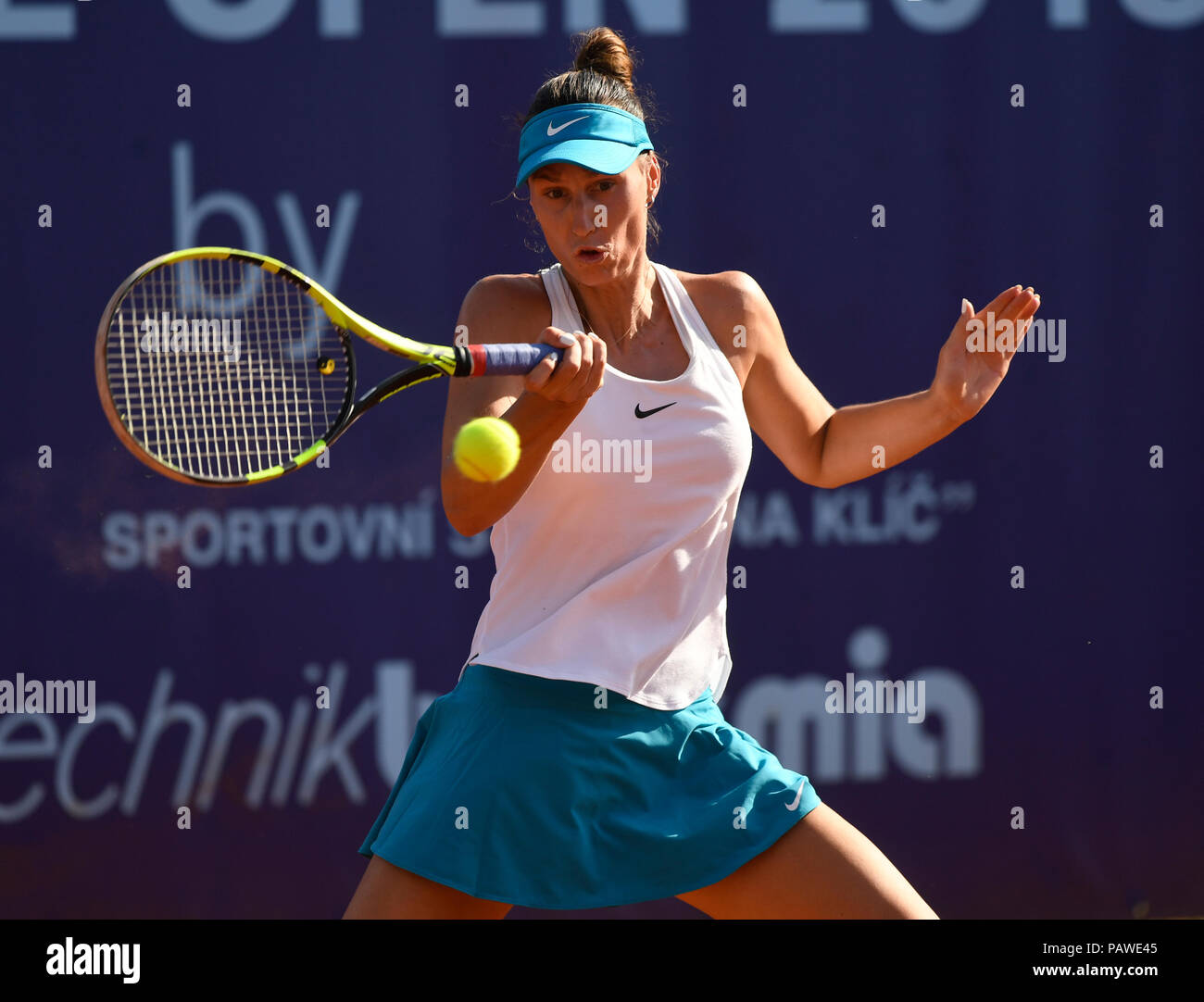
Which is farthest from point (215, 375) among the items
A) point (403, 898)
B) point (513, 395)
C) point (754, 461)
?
point (754, 461)

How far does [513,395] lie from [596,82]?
0.61 meters

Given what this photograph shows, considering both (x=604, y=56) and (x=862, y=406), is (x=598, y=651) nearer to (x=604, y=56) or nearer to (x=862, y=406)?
(x=862, y=406)

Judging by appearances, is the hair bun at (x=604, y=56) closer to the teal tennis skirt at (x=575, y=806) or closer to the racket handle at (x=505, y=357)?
the racket handle at (x=505, y=357)

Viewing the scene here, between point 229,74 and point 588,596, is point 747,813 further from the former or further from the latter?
point 229,74

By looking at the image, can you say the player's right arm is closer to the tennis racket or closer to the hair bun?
the tennis racket

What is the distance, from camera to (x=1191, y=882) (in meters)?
4.06

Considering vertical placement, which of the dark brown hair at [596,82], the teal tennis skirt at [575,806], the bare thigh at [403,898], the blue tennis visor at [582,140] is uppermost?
the dark brown hair at [596,82]

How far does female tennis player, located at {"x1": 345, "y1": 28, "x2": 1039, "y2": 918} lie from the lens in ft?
6.96

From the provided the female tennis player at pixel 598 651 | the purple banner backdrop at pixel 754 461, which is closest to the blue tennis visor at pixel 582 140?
the female tennis player at pixel 598 651

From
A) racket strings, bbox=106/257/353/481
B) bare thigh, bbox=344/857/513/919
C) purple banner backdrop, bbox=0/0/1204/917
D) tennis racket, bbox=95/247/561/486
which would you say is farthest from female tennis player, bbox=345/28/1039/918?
purple banner backdrop, bbox=0/0/1204/917

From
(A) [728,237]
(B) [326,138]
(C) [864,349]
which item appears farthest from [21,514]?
(C) [864,349]

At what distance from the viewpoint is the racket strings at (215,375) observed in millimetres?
2457

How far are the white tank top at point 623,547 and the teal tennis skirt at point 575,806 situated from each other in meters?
0.05
